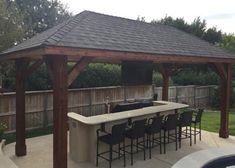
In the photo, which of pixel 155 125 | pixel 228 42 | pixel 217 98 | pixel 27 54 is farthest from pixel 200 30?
pixel 27 54

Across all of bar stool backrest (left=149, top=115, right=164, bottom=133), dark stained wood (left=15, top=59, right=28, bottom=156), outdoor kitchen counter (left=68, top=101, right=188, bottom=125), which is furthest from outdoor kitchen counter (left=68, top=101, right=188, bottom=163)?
dark stained wood (left=15, top=59, right=28, bottom=156)

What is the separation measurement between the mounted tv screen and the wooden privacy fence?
3256 millimetres

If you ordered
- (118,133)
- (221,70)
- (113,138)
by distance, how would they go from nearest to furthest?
(113,138) < (118,133) < (221,70)

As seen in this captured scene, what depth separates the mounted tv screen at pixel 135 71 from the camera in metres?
8.37

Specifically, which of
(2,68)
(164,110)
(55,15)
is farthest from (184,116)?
(55,15)

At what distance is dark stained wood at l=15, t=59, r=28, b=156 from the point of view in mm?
6746

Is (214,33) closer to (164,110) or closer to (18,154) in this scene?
(164,110)

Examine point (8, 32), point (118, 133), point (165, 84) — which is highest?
point (8, 32)

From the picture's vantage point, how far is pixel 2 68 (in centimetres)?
1104

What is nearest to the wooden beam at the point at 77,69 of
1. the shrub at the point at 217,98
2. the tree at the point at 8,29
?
the tree at the point at 8,29

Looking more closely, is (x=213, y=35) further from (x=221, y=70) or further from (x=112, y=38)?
(x=112, y=38)

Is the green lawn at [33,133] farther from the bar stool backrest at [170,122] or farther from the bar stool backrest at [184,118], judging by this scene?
the bar stool backrest at [184,118]

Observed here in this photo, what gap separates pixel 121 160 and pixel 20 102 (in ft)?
10.4

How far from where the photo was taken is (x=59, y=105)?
16.0 ft
